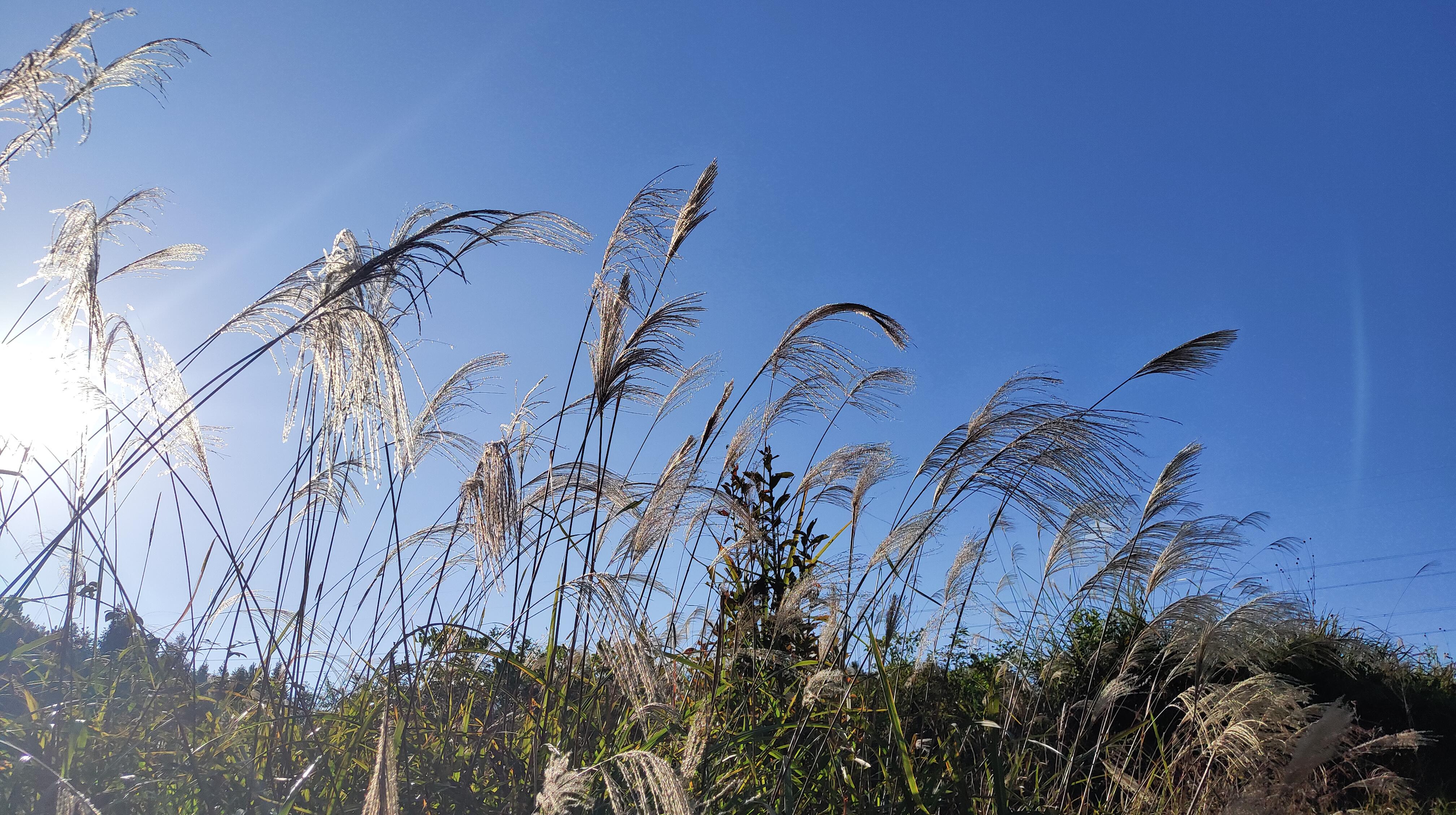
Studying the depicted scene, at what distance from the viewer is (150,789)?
2.23 metres

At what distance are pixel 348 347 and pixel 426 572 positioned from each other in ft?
3.78

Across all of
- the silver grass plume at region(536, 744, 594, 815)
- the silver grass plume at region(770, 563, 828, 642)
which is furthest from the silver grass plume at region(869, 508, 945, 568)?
the silver grass plume at region(536, 744, 594, 815)

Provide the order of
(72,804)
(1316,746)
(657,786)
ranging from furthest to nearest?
(1316,746), (72,804), (657,786)

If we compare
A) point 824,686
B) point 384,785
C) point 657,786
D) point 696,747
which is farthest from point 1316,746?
point 384,785

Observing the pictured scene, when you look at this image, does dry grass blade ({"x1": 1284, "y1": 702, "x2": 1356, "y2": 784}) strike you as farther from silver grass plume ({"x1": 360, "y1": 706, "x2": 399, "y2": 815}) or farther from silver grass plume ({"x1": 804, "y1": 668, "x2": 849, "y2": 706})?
silver grass plume ({"x1": 360, "y1": 706, "x2": 399, "y2": 815})

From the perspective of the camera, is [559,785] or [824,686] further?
[824,686]

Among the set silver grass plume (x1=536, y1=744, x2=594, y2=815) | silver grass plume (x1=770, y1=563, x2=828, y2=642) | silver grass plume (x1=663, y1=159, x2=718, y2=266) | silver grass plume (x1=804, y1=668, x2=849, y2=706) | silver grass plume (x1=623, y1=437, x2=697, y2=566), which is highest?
silver grass plume (x1=663, y1=159, x2=718, y2=266)

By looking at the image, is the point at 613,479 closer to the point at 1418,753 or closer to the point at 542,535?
the point at 542,535

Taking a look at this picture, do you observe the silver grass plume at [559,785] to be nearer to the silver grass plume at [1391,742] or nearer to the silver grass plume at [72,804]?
the silver grass plume at [72,804]

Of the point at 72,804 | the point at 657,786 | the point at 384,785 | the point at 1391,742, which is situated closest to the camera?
the point at 384,785

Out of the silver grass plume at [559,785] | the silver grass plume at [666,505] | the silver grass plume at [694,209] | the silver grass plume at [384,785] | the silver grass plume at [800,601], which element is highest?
the silver grass plume at [694,209]

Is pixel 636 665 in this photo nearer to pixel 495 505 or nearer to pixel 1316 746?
pixel 495 505

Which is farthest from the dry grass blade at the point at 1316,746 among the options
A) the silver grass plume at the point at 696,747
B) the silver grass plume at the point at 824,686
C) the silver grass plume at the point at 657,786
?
the silver grass plume at the point at 657,786

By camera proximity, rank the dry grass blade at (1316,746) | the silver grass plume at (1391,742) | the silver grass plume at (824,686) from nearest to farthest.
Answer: the silver grass plume at (824,686), the dry grass blade at (1316,746), the silver grass plume at (1391,742)
